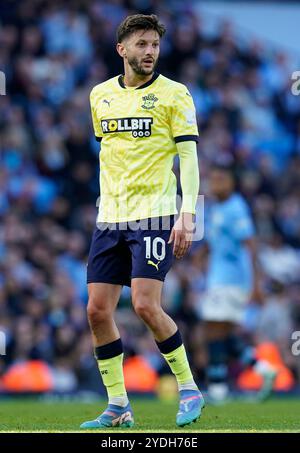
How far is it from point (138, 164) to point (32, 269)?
7741 mm

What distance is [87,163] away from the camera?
1616 cm

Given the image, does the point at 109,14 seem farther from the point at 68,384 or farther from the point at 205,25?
the point at 68,384

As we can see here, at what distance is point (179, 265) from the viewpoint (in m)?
15.5

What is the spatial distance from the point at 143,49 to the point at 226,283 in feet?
14.3

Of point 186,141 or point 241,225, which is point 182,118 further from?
point 241,225

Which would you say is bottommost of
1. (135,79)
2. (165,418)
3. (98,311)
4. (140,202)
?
(165,418)

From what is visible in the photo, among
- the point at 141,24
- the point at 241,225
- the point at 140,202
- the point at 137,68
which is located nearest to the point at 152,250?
the point at 140,202

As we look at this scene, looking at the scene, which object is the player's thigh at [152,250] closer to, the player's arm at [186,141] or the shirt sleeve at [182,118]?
the player's arm at [186,141]

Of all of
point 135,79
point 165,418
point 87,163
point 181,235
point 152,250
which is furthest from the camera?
point 87,163

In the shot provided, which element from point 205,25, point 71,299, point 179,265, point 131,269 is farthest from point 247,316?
point 131,269

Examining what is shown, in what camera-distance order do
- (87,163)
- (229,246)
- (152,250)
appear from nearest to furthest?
(152,250)
(229,246)
(87,163)

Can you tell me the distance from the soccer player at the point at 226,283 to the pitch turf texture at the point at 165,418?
0.52 m

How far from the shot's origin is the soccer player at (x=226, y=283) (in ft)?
35.4

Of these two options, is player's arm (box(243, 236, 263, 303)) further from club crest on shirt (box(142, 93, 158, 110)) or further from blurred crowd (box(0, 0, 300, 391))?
club crest on shirt (box(142, 93, 158, 110))
